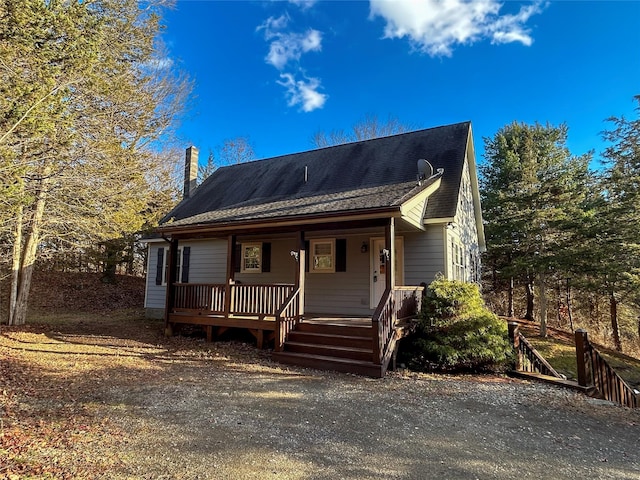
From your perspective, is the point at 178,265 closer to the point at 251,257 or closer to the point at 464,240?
the point at 251,257

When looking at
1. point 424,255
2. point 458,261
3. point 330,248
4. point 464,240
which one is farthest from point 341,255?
point 464,240

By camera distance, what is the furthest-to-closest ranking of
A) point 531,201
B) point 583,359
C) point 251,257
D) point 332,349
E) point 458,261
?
point 531,201
point 251,257
point 458,261
point 332,349
point 583,359

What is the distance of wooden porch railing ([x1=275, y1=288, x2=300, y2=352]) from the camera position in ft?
24.5

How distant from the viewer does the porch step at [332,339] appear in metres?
6.91

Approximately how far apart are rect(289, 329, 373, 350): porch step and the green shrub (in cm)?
113

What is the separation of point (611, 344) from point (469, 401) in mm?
16061

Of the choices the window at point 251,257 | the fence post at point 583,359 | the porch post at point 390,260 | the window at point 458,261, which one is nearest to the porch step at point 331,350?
the porch post at point 390,260

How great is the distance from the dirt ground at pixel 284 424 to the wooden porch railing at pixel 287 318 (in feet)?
1.93

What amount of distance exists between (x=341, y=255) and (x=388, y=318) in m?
3.60

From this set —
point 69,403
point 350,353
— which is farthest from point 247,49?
point 69,403

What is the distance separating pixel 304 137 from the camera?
27.4m

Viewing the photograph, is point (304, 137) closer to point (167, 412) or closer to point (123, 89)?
point (123, 89)

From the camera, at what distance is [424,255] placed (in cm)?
923

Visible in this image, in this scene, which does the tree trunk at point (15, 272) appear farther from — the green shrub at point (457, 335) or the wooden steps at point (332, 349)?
the green shrub at point (457, 335)
